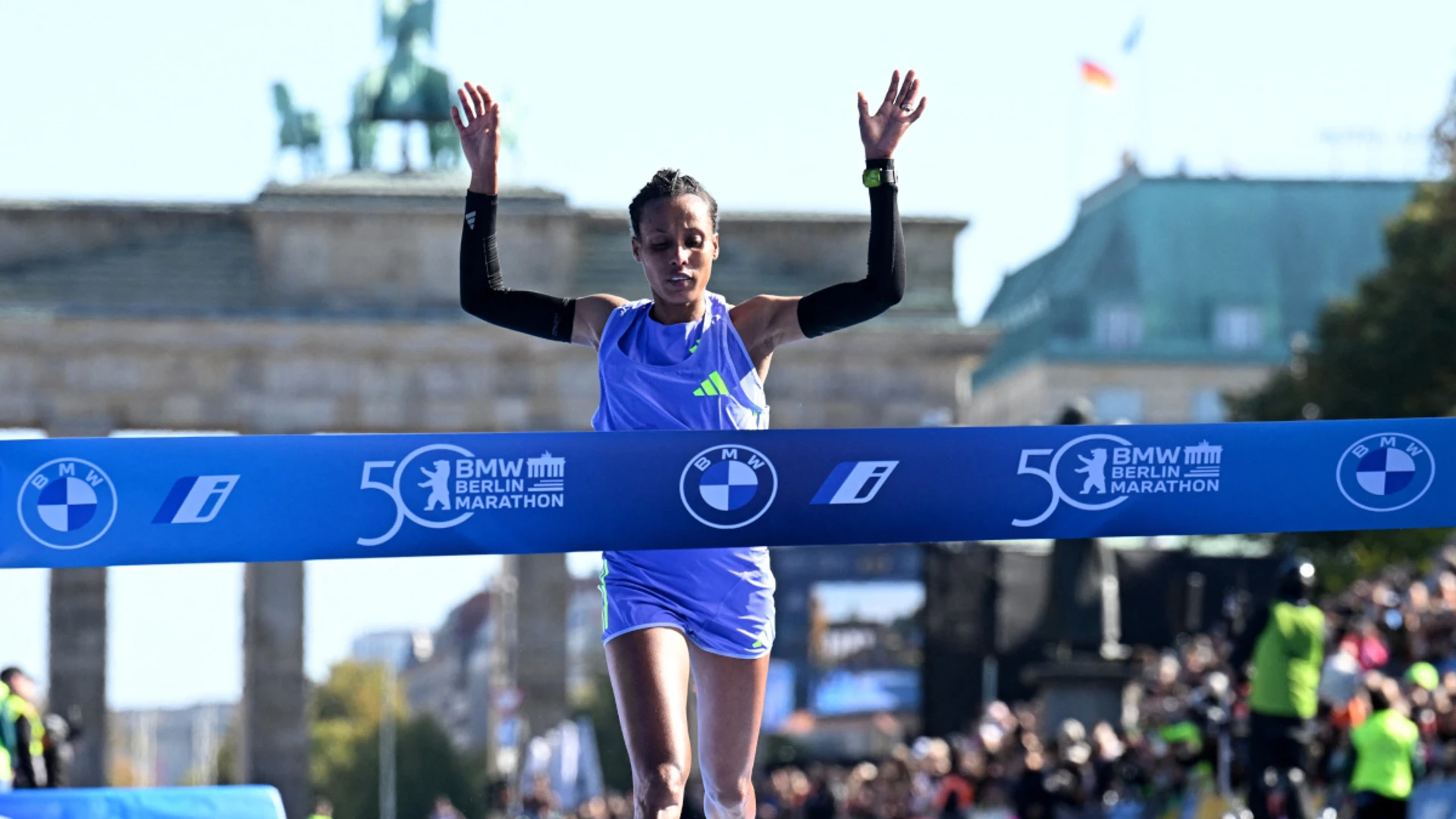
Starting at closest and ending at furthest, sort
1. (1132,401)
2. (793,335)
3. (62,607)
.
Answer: (793,335) → (62,607) → (1132,401)

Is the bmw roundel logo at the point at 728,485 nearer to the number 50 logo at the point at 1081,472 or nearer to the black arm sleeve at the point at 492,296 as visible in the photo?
the black arm sleeve at the point at 492,296

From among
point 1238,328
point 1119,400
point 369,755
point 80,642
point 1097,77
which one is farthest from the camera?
point 369,755

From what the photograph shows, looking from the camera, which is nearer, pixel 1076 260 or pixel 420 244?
pixel 420 244

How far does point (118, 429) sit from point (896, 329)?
42.7 ft

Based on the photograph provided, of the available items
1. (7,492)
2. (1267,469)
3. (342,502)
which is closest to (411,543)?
(342,502)

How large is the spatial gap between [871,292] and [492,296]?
1.05m

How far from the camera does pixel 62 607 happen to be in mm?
41875

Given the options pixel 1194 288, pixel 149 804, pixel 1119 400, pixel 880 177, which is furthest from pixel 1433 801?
pixel 1194 288

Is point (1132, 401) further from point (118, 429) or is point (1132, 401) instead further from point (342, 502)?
point (342, 502)

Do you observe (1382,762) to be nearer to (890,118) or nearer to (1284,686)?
(1284,686)

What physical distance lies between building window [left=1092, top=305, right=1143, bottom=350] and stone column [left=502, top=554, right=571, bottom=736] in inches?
1935

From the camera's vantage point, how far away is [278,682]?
42.8m

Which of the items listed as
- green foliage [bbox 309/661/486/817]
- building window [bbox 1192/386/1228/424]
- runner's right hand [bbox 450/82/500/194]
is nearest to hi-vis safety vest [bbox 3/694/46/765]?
runner's right hand [bbox 450/82/500/194]

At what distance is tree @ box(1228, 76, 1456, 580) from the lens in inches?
1817
